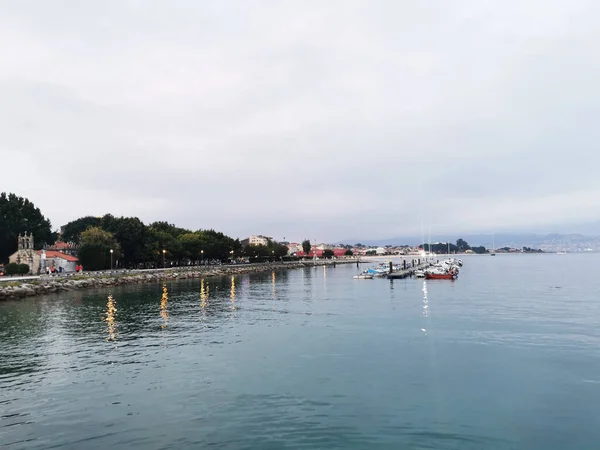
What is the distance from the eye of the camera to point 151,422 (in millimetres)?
17016

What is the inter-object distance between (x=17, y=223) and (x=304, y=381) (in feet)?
398

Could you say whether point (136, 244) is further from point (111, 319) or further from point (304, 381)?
point (304, 381)

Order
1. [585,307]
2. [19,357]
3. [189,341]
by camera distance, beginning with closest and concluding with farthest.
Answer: [19,357] → [189,341] → [585,307]

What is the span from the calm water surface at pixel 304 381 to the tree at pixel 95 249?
62231mm

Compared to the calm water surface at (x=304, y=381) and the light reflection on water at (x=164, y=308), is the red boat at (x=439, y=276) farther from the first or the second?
the light reflection on water at (x=164, y=308)

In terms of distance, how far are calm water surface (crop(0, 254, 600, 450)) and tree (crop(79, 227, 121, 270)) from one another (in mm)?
62231

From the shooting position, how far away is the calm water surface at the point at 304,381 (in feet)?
52.0

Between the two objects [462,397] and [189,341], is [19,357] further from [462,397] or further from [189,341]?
[462,397]

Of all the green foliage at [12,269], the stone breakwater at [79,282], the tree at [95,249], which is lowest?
the stone breakwater at [79,282]

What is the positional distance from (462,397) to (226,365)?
1375 centimetres

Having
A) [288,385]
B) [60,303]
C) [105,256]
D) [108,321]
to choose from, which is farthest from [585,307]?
[105,256]

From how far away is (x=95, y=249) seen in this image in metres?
103

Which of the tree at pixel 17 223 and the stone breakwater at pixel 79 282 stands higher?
the tree at pixel 17 223

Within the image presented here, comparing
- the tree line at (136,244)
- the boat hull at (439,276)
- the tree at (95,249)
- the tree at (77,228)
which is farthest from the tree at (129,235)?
the boat hull at (439,276)
